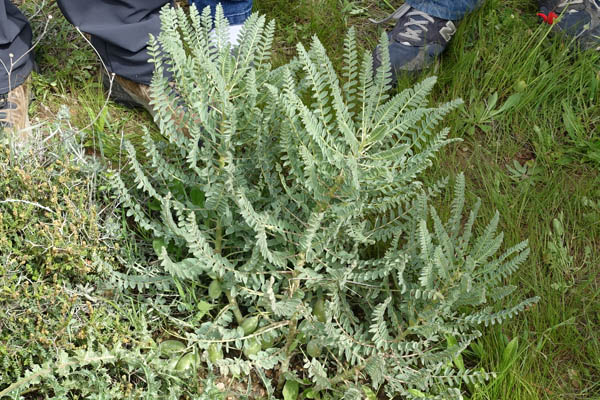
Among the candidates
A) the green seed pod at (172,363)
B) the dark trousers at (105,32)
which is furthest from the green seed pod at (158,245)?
the dark trousers at (105,32)

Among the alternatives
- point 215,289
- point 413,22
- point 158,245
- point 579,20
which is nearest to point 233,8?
point 413,22

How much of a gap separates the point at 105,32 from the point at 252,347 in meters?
1.45

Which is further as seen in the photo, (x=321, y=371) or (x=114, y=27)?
(x=114, y=27)

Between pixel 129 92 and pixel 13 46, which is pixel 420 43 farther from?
pixel 13 46

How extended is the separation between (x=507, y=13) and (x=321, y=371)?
2154 millimetres

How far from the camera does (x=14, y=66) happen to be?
2.49m

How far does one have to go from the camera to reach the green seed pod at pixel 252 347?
1.89m

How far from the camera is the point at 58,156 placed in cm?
207

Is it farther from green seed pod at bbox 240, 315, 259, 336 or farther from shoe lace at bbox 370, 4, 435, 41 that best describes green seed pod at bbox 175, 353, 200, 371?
shoe lace at bbox 370, 4, 435, 41

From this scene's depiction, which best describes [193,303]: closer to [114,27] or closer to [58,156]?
[58,156]

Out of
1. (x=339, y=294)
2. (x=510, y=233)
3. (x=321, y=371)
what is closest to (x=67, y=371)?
(x=321, y=371)

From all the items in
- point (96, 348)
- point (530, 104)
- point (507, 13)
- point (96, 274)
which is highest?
point (507, 13)

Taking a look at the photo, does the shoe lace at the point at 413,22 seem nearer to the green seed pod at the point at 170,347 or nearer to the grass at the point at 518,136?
the grass at the point at 518,136

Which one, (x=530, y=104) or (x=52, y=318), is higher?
(x=530, y=104)
